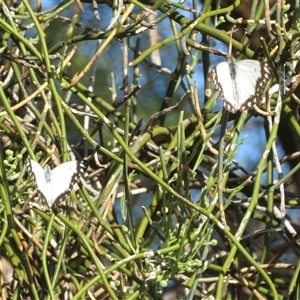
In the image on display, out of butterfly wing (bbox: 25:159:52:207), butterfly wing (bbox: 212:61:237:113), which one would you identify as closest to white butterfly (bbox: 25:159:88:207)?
butterfly wing (bbox: 25:159:52:207)

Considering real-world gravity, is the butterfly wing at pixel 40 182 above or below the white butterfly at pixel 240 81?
below

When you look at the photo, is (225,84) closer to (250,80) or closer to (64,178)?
(250,80)

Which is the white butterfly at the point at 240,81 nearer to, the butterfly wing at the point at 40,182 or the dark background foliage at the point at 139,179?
the dark background foliage at the point at 139,179

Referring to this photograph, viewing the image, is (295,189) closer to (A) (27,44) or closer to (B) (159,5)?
(B) (159,5)

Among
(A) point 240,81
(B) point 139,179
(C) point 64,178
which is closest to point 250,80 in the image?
(A) point 240,81

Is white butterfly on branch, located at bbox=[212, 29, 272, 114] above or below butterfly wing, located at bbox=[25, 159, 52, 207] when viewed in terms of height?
above

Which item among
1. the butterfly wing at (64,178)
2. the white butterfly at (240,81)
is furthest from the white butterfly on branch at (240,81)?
the butterfly wing at (64,178)

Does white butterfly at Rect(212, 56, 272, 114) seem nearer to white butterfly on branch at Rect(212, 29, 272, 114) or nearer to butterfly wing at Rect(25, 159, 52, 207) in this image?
white butterfly on branch at Rect(212, 29, 272, 114)
